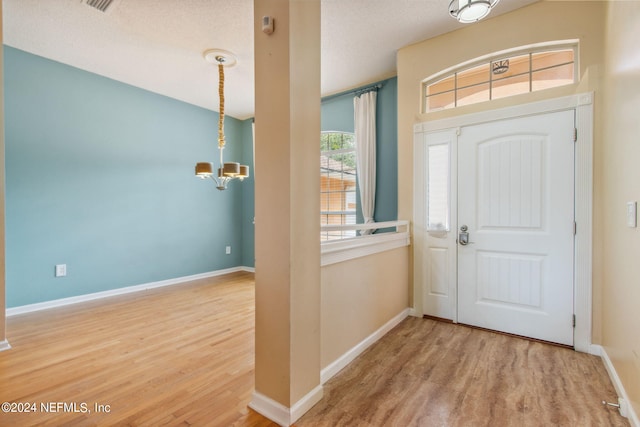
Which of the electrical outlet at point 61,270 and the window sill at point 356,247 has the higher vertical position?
A: the window sill at point 356,247

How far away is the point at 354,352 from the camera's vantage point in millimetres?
2322

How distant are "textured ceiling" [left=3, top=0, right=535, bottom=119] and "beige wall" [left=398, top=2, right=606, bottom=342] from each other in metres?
0.14

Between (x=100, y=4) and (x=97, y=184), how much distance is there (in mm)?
2268

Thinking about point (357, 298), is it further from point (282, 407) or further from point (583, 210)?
point (583, 210)

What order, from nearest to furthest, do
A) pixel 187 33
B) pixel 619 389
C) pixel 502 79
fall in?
1. pixel 619 389
2. pixel 502 79
3. pixel 187 33

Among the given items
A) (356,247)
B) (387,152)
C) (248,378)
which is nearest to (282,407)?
(248,378)

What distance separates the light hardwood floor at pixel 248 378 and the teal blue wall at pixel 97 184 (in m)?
0.89

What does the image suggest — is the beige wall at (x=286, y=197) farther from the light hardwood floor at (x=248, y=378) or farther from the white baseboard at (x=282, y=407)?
the light hardwood floor at (x=248, y=378)

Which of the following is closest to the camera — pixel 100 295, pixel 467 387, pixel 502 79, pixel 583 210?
pixel 467 387

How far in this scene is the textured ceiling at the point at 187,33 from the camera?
2709mm

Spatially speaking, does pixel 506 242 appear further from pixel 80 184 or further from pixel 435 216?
pixel 80 184

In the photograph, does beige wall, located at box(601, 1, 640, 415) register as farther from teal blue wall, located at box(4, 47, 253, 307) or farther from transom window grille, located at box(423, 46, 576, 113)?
teal blue wall, located at box(4, 47, 253, 307)

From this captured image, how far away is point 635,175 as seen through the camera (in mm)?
1568

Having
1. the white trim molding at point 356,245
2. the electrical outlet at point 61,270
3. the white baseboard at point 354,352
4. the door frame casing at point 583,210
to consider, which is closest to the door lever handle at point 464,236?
the white trim molding at point 356,245
